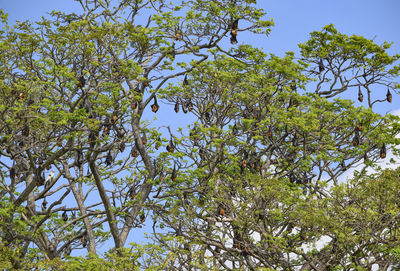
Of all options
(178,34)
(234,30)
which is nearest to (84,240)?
(178,34)

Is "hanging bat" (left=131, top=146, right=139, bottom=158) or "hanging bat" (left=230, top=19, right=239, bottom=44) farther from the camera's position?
"hanging bat" (left=230, top=19, right=239, bottom=44)

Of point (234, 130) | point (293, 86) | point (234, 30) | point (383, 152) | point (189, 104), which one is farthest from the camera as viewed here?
point (293, 86)

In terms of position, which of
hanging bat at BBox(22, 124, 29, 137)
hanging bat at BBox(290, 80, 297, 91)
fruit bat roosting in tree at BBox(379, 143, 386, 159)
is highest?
hanging bat at BBox(290, 80, 297, 91)

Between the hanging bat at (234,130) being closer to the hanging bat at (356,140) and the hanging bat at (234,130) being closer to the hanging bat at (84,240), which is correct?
the hanging bat at (356,140)

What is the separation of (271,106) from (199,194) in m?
4.36

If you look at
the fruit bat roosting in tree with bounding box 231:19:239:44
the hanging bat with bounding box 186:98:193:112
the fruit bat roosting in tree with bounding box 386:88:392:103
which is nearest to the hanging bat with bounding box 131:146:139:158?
the hanging bat with bounding box 186:98:193:112

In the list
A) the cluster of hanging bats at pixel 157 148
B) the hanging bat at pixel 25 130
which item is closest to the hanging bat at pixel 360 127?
the cluster of hanging bats at pixel 157 148

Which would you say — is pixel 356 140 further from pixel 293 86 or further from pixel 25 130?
pixel 25 130

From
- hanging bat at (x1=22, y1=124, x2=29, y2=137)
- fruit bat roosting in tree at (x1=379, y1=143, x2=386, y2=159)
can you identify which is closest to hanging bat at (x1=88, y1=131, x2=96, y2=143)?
hanging bat at (x1=22, y1=124, x2=29, y2=137)

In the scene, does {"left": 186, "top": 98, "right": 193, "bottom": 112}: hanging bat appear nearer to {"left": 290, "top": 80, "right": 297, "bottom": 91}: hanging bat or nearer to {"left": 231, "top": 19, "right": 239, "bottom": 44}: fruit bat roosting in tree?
{"left": 231, "top": 19, "right": 239, "bottom": 44}: fruit bat roosting in tree

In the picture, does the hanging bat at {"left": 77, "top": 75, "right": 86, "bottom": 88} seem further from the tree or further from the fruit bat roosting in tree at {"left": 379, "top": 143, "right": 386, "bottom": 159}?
the fruit bat roosting in tree at {"left": 379, "top": 143, "right": 386, "bottom": 159}

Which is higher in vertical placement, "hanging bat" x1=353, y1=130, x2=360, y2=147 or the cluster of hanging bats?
the cluster of hanging bats

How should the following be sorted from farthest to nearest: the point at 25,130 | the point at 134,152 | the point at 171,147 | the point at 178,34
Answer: the point at 178,34, the point at 134,152, the point at 171,147, the point at 25,130

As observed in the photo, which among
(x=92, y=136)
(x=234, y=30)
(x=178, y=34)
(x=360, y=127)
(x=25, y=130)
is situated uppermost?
(x=178, y=34)
